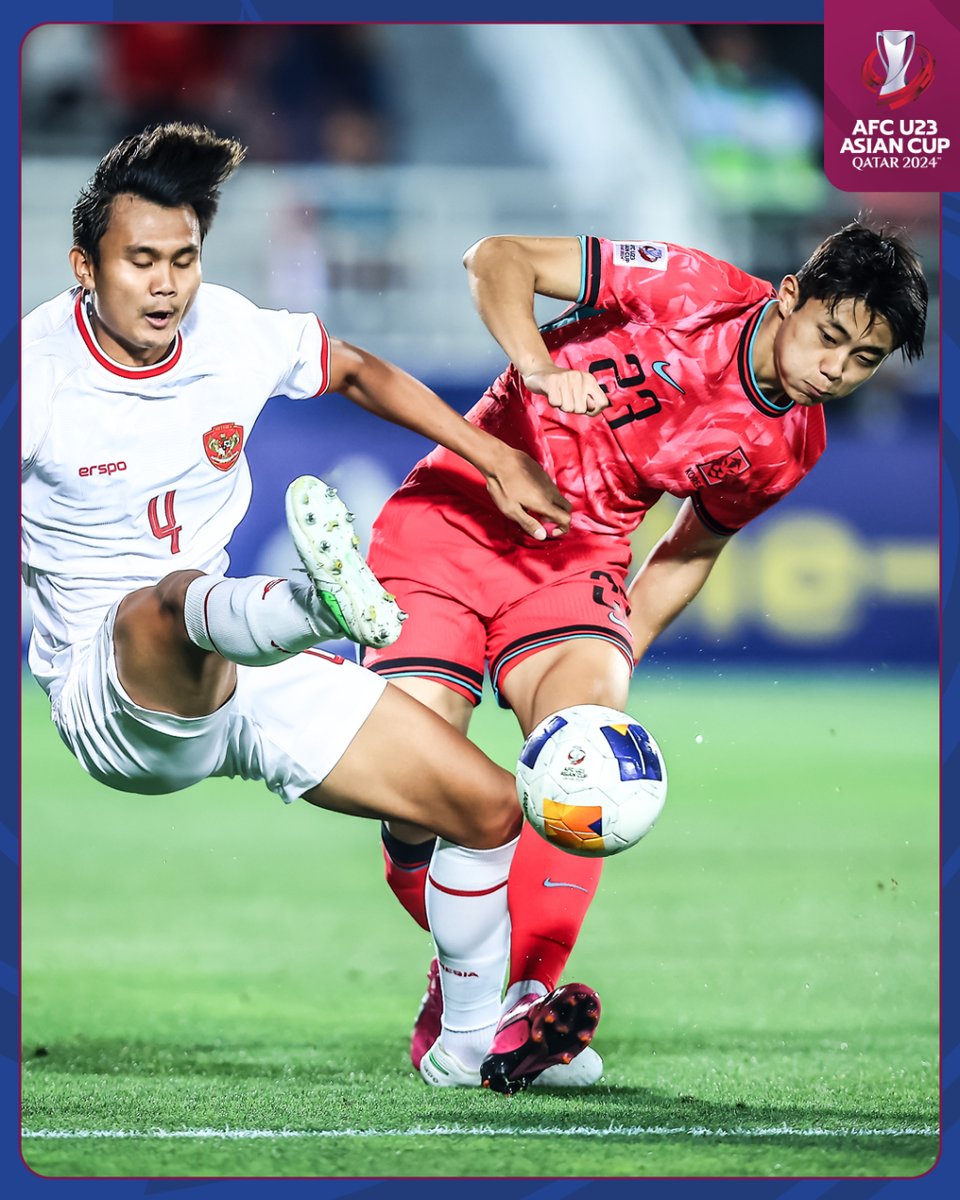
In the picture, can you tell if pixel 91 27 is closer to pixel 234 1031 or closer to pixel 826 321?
pixel 826 321

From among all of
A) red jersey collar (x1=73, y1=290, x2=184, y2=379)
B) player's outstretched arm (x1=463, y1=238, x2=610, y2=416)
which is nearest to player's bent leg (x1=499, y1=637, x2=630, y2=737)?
player's outstretched arm (x1=463, y1=238, x2=610, y2=416)

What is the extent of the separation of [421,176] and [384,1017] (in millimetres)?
4160

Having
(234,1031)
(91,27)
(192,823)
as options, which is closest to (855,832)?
(192,823)

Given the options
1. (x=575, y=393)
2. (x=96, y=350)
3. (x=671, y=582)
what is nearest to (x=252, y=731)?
(x=96, y=350)

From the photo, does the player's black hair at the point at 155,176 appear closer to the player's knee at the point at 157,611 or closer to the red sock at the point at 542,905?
the player's knee at the point at 157,611

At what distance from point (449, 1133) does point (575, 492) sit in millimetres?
1424

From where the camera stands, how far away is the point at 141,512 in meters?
3.63

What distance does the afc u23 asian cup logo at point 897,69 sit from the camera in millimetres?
3697

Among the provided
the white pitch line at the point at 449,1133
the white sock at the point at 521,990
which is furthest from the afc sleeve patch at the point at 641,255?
the white pitch line at the point at 449,1133

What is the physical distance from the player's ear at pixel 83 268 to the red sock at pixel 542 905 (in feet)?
5.10

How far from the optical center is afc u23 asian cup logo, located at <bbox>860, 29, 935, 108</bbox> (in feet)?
12.1

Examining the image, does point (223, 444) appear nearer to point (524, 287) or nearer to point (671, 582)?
point (524, 287)

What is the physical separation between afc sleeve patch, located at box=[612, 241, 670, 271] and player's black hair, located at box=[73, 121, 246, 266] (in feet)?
2.86

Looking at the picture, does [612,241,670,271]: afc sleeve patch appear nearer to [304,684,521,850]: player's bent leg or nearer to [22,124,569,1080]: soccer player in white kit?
[22,124,569,1080]: soccer player in white kit
